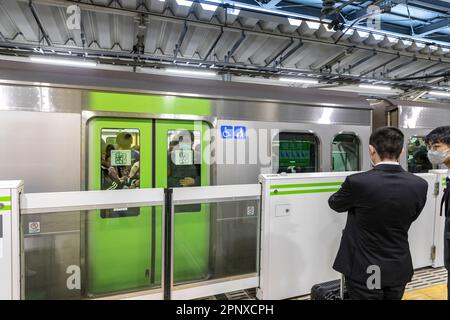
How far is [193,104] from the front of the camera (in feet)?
11.3

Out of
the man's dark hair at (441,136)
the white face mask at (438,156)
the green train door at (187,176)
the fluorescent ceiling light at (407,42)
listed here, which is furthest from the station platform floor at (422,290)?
the fluorescent ceiling light at (407,42)

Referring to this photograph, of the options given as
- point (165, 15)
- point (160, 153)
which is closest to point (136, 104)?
point (160, 153)

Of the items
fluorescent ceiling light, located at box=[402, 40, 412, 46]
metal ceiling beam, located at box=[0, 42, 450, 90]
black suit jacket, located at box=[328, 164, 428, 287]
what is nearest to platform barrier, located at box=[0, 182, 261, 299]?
black suit jacket, located at box=[328, 164, 428, 287]

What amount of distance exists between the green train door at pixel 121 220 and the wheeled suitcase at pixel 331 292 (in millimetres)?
1528

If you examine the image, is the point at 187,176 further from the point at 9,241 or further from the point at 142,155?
the point at 9,241

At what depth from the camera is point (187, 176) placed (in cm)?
350

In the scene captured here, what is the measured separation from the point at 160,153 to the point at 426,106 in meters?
4.28

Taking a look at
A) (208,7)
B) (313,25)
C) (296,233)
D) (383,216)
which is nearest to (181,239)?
(296,233)

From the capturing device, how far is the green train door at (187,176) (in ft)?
10.9

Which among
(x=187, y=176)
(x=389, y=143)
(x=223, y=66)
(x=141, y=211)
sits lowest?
(x=141, y=211)

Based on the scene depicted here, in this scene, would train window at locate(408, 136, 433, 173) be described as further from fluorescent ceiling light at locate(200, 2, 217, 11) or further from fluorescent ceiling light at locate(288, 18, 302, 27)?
fluorescent ceiling light at locate(200, 2, 217, 11)

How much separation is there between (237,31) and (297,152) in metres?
2.05

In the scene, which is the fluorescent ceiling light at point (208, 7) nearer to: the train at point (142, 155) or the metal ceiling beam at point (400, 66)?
the train at point (142, 155)

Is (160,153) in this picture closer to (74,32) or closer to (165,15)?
(165,15)
